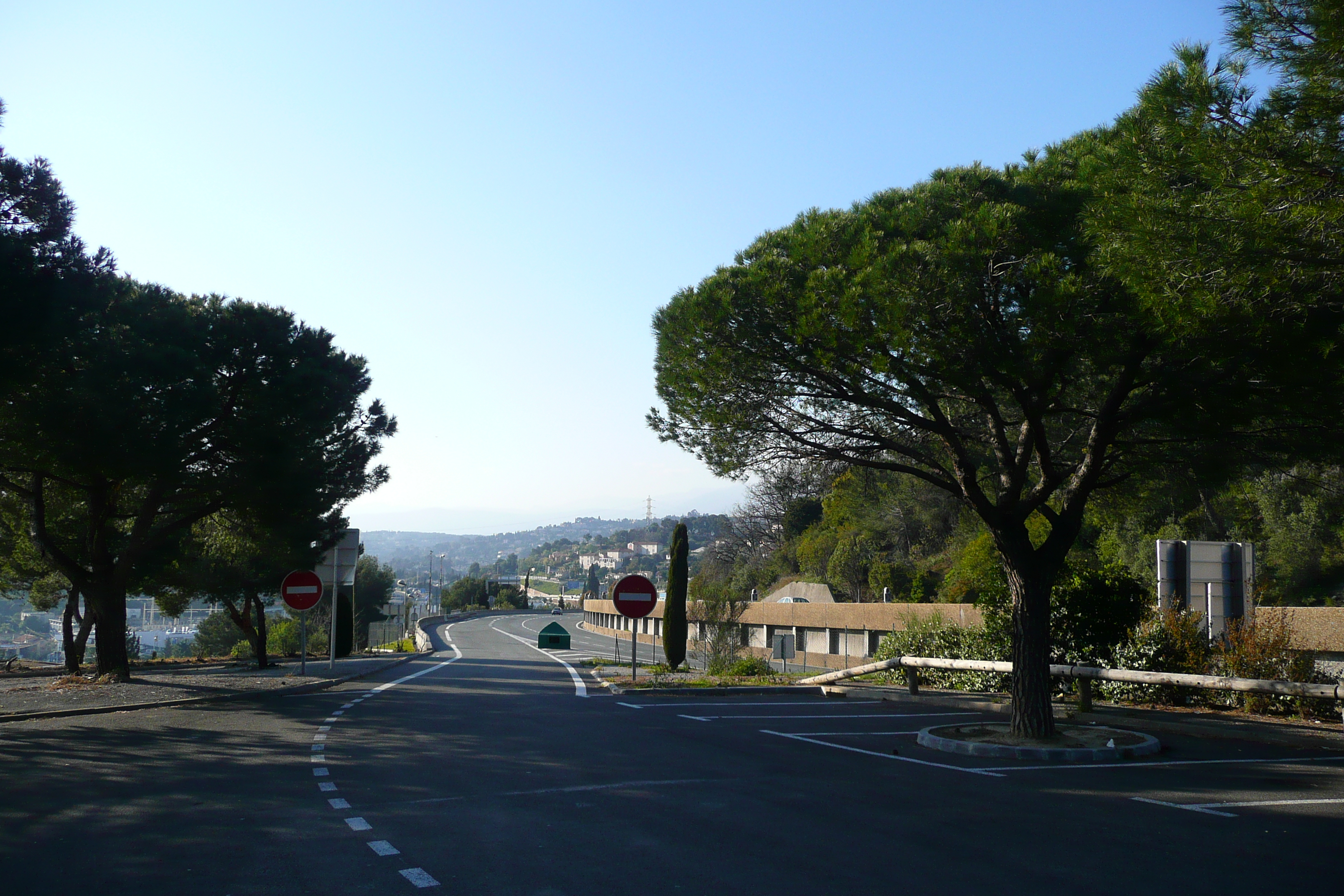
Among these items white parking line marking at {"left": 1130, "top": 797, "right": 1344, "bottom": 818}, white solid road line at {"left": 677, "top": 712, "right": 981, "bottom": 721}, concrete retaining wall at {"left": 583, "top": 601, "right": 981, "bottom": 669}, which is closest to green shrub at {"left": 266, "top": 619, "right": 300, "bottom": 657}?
concrete retaining wall at {"left": 583, "top": 601, "right": 981, "bottom": 669}

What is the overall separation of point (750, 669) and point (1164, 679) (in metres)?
15.0

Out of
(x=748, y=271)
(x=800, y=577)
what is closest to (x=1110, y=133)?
(x=748, y=271)

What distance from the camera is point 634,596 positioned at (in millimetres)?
21234

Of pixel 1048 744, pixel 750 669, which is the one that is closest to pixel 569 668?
pixel 750 669

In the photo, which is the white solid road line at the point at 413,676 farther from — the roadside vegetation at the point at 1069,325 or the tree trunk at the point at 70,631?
the tree trunk at the point at 70,631

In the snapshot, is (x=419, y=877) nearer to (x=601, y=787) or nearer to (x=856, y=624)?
(x=601, y=787)

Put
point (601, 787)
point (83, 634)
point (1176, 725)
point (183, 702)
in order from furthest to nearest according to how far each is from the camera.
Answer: point (83, 634)
point (183, 702)
point (1176, 725)
point (601, 787)

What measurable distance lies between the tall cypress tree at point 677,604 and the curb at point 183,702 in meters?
13.6

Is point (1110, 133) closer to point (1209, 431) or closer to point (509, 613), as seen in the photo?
point (1209, 431)

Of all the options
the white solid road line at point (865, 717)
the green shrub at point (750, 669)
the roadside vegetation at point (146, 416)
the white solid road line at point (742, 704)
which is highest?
the roadside vegetation at point (146, 416)

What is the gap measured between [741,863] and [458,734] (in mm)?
7295

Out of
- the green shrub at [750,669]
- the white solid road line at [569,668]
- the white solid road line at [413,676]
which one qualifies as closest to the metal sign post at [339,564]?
the white solid road line at [413,676]

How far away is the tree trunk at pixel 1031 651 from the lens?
11695 millimetres

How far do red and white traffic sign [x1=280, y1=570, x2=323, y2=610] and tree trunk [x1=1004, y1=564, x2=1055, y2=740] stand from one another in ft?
50.6
